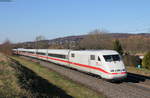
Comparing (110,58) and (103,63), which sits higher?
(110,58)

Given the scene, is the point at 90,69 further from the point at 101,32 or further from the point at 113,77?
the point at 101,32

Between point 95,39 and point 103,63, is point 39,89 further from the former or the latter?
point 95,39

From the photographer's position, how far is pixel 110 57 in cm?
1784

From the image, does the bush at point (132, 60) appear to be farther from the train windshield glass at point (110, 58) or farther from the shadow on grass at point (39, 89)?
the shadow on grass at point (39, 89)

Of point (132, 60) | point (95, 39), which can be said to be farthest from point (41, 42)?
point (132, 60)

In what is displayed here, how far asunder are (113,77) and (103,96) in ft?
12.8

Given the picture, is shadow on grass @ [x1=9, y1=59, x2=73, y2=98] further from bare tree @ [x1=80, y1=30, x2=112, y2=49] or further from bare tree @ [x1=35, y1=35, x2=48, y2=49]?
bare tree @ [x1=35, y1=35, x2=48, y2=49]

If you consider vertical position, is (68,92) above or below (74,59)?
below

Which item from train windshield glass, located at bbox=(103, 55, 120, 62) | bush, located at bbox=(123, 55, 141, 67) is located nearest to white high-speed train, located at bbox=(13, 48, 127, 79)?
train windshield glass, located at bbox=(103, 55, 120, 62)

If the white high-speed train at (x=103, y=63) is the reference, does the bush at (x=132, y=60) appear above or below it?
below

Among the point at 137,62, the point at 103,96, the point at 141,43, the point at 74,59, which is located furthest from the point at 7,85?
the point at 141,43

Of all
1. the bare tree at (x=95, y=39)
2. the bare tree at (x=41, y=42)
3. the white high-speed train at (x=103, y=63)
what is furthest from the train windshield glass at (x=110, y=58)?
the bare tree at (x=41, y=42)

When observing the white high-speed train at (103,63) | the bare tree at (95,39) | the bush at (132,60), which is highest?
the bare tree at (95,39)

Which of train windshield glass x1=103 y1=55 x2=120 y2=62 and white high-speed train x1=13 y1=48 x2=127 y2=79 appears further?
train windshield glass x1=103 y1=55 x2=120 y2=62
